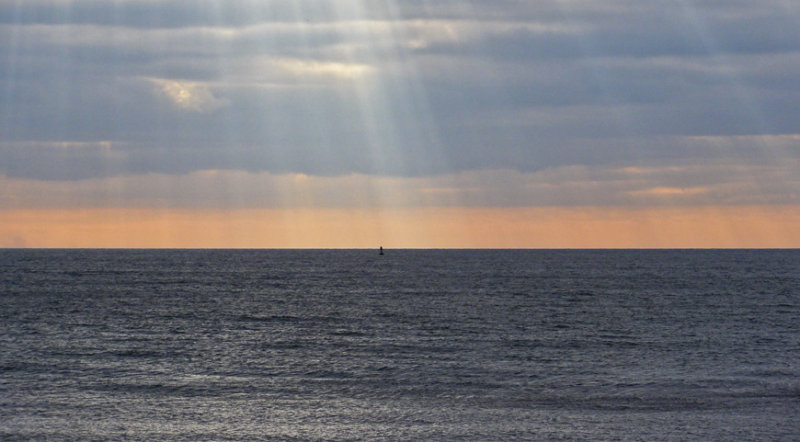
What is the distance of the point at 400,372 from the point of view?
46.3 metres

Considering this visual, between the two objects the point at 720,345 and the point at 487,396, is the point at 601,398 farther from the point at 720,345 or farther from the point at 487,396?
the point at 720,345

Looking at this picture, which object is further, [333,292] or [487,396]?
[333,292]

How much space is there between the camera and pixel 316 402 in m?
38.5

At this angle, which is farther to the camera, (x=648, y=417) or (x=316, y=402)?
(x=316, y=402)

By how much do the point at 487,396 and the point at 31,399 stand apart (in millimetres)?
19966

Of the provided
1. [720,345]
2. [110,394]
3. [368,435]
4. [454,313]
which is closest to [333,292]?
[454,313]

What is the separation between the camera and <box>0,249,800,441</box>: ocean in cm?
3369

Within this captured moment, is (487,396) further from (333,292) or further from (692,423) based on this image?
(333,292)

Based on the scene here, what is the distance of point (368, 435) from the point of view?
32.3 meters

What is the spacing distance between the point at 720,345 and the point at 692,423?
26.0 meters

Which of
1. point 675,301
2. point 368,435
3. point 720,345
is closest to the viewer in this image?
point 368,435

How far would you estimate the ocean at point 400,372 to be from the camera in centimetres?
3369

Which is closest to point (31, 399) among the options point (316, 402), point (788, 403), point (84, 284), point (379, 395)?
point (316, 402)

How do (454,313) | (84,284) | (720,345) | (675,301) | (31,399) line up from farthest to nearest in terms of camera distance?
(84,284) → (675,301) → (454,313) → (720,345) → (31,399)
